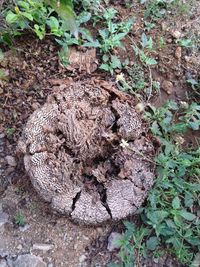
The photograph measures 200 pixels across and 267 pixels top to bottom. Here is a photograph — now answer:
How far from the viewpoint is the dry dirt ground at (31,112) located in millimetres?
1937

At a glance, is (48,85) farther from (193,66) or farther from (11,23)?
(193,66)

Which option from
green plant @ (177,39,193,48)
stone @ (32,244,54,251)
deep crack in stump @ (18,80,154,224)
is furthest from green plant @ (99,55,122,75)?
stone @ (32,244,54,251)

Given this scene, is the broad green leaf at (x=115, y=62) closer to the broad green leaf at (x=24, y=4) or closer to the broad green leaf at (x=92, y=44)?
the broad green leaf at (x=92, y=44)

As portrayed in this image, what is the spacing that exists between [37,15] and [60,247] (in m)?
1.05

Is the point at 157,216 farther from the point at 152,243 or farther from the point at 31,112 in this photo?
the point at 31,112

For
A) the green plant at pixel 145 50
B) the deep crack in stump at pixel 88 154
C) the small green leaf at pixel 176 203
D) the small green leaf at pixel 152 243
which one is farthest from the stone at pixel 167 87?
the small green leaf at pixel 152 243

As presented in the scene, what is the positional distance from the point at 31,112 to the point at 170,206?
0.76 meters

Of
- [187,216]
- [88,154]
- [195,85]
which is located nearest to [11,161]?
[88,154]

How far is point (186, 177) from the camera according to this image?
2.11 m

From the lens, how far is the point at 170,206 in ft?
6.61

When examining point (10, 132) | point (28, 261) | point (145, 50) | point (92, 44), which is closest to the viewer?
point (28, 261)

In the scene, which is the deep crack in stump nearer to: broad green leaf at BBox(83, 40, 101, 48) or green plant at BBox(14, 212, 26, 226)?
green plant at BBox(14, 212, 26, 226)

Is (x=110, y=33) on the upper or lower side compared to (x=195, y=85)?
upper

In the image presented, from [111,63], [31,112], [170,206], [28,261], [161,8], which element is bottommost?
[28,261]
